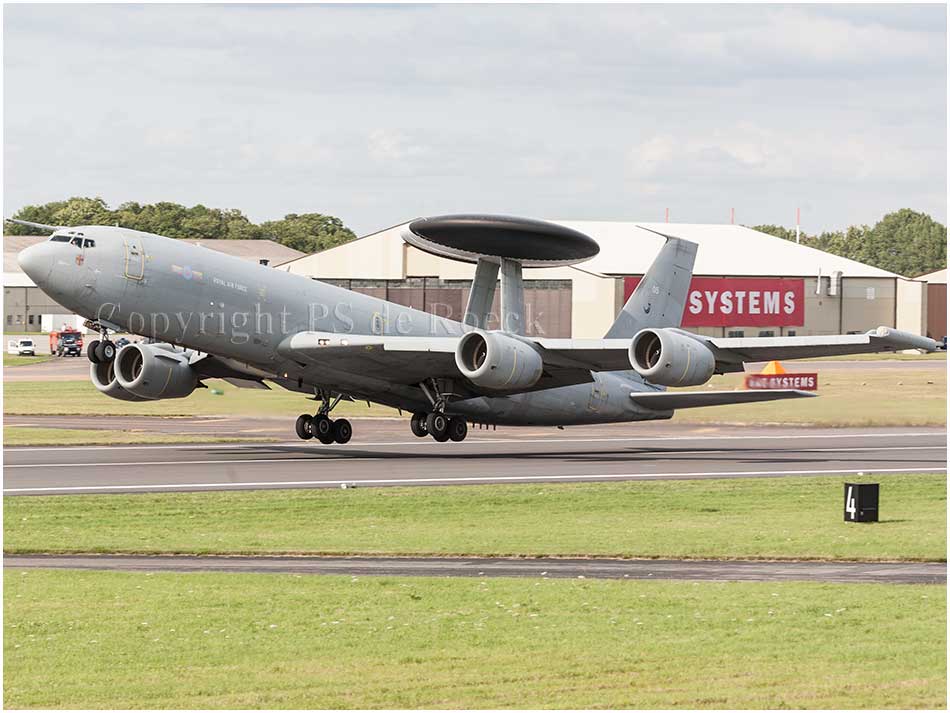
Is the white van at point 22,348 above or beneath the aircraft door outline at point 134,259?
beneath

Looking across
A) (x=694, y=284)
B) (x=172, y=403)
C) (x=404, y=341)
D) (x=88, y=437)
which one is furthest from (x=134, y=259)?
(x=694, y=284)

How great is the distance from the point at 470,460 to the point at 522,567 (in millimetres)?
20334

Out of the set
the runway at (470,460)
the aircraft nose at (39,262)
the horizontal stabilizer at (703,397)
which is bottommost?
the runway at (470,460)

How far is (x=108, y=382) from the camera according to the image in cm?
4331

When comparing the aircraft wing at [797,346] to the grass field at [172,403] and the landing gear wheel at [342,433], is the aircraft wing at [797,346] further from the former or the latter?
the grass field at [172,403]

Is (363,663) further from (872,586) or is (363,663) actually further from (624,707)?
(872,586)

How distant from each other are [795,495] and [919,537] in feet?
24.3

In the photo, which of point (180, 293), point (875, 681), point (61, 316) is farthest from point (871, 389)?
point (61, 316)

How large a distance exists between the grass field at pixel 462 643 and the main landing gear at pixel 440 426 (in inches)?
880

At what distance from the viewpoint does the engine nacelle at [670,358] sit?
1539 inches

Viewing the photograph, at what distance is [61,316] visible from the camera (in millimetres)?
166000

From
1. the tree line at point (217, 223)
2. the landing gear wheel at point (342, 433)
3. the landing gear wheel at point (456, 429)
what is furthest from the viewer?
the tree line at point (217, 223)

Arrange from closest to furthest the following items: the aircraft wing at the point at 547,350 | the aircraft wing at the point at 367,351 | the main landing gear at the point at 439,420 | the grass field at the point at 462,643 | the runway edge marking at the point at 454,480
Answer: the grass field at the point at 462,643 < the runway edge marking at the point at 454,480 < the aircraft wing at the point at 547,350 < the aircraft wing at the point at 367,351 < the main landing gear at the point at 439,420

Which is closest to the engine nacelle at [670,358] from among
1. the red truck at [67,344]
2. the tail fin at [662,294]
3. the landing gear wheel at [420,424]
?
the tail fin at [662,294]
